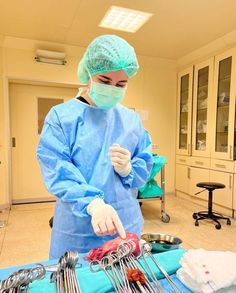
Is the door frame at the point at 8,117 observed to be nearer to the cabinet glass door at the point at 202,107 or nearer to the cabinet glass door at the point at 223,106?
the cabinet glass door at the point at 202,107

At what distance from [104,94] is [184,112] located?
11.5 feet

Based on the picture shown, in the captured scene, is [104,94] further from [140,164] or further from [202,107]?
[202,107]

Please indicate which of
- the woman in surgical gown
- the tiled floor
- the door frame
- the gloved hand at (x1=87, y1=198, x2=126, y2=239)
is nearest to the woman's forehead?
the woman in surgical gown

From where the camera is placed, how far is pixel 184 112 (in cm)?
418

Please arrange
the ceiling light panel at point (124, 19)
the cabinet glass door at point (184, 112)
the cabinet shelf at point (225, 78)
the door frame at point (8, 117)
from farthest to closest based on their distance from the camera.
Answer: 1. the cabinet glass door at point (184, 112)
2. the door frame at point (8, 117)
3. the cabinet shelf at point (225, 78)
4. the ceiling light panel at point (124, 19)

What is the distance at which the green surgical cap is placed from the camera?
0.87 m

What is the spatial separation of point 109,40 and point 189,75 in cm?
337

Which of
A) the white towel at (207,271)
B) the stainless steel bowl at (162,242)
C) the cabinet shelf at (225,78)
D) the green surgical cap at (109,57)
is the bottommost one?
the stainless steel bowl at (162,242)

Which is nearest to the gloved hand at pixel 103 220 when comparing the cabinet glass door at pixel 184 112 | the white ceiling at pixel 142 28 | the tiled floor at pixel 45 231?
the tiled floor at pixel 45 231

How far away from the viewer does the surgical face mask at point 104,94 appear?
0.93 metres

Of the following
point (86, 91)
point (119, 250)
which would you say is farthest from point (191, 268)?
point (86, 91)

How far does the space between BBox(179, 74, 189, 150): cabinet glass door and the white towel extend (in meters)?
3.56

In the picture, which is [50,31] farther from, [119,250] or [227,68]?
[119,250]

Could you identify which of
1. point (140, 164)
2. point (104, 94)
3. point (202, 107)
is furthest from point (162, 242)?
point (202, 107)
